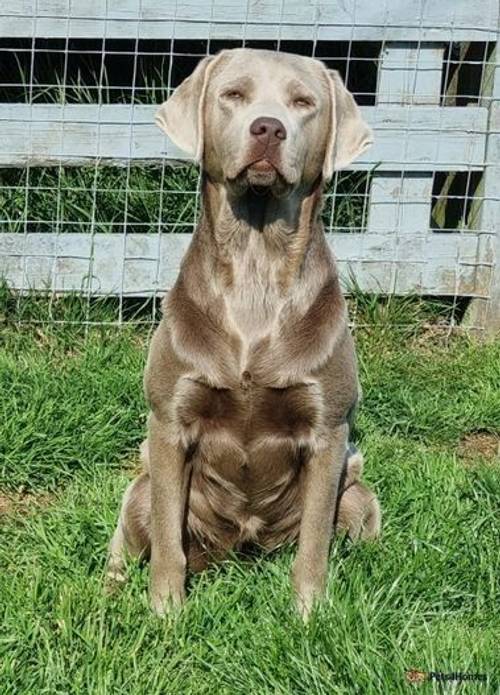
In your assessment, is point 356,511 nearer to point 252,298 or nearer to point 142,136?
point 252,298

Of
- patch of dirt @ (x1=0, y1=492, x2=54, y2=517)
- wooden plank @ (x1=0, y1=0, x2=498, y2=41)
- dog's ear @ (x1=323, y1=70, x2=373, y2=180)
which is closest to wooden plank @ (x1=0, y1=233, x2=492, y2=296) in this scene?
wooden plank @ (x1=0, y1=0, x2=498, y2=41)

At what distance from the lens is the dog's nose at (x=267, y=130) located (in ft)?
10.8

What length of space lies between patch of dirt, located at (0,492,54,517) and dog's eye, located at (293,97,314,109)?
1.74 metres

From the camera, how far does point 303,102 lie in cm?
353

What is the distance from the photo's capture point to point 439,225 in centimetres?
672

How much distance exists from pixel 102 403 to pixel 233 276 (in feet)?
4.67

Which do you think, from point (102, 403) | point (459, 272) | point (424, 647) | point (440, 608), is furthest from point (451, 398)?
point (424, 647)

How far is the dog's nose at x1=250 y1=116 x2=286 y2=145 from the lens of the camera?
331cm

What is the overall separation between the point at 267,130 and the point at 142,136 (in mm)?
2532

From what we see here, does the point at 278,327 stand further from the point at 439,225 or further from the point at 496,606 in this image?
the point at 439,225

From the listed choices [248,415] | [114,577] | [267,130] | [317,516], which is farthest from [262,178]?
[114,577]

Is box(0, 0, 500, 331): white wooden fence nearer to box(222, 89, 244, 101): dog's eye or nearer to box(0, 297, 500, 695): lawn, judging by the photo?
box(0, 297, 500, 695): lawn

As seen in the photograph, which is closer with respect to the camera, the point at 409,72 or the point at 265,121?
the point at 265,121

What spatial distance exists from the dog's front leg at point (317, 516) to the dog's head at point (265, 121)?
2.59 ft
